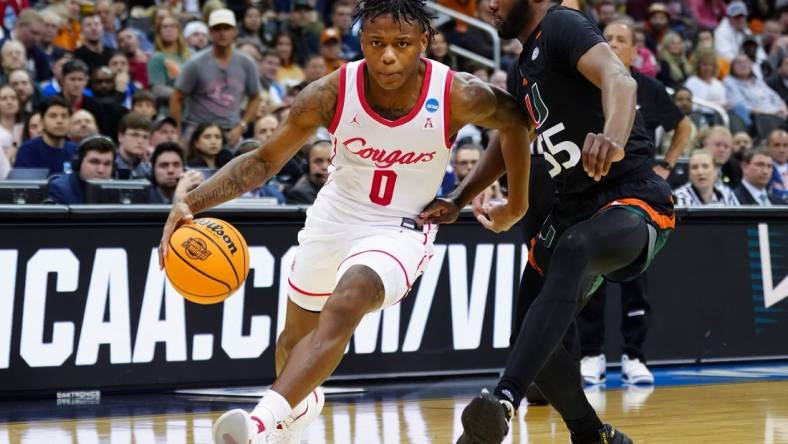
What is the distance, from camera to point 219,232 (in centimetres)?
561

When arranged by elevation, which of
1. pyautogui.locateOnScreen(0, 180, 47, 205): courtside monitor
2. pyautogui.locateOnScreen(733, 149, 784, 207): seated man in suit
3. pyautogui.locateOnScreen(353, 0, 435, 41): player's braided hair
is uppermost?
pyautogui.locateOnScreen(353, 0, 435, 41): player's braided hair

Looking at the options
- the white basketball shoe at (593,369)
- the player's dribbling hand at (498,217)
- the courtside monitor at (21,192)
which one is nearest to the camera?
the player's dribbling hand at (498,217)

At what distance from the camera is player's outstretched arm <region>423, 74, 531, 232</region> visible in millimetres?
5379

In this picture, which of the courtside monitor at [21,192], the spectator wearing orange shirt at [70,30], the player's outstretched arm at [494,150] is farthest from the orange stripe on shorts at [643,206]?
the spectator wearing orange shirt at [70,30]

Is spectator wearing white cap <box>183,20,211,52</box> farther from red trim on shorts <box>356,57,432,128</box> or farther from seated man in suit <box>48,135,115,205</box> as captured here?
red trim on shorts <box>356,57,432,128</box>

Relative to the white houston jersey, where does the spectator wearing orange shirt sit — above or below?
above

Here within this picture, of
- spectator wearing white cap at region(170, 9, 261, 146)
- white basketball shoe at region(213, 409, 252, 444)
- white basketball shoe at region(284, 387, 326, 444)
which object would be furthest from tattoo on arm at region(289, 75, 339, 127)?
spectator wearing white cap at region(170, 9, 261, 146)

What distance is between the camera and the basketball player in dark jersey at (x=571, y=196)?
15.8ft

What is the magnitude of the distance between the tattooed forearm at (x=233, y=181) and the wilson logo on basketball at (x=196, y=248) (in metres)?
0.15

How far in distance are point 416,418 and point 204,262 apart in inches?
94.3

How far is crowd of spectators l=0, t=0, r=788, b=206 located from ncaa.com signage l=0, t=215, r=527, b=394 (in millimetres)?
848

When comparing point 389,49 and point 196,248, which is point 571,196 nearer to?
point 389,49

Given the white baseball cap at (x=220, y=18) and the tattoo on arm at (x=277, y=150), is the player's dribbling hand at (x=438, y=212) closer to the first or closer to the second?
the tattoo on arm at (x=277, y=150)

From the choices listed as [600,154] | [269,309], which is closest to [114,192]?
[269,309]
